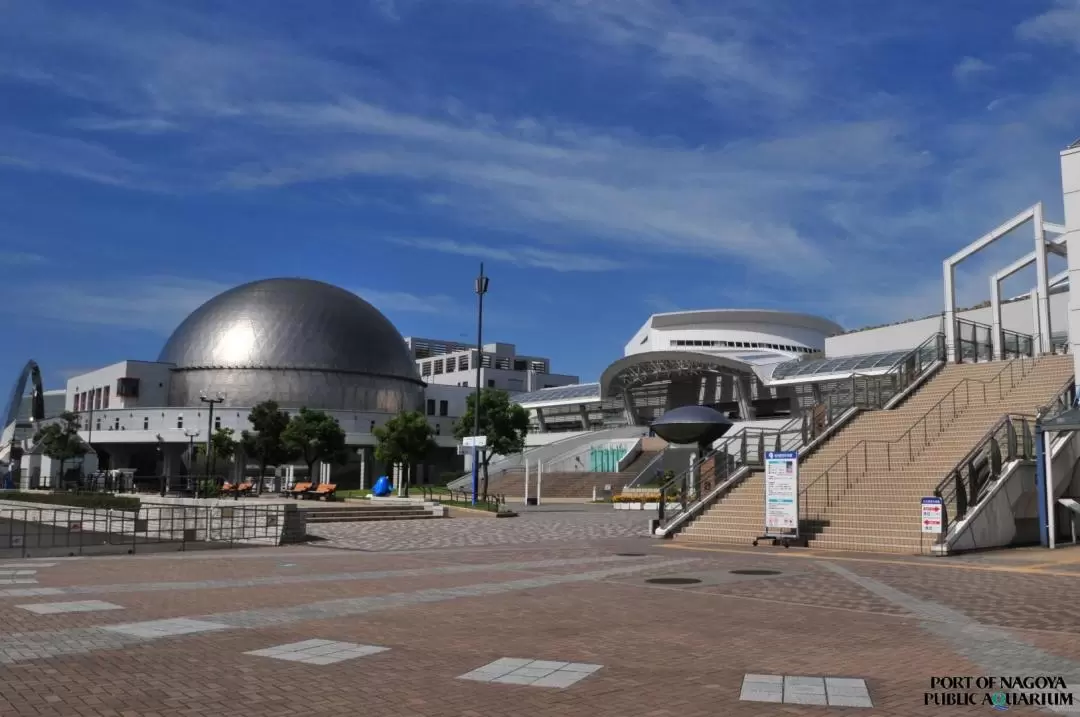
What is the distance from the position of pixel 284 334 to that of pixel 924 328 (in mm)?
58179

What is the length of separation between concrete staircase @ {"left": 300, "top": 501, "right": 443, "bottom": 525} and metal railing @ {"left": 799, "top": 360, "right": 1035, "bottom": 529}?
605 inches

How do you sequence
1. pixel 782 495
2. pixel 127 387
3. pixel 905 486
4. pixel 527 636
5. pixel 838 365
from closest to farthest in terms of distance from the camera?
1. pixel 527 636
2. pixel 782 495
3. pixel 905 486
4. pixel 838 365
5. pixel 127 387

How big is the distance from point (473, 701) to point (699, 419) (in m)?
22.7

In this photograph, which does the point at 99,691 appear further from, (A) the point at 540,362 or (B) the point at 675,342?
(A) the point at 540,362

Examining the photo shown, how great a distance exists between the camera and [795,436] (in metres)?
28.5

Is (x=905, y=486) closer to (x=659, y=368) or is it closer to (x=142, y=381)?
(x=659, y=368)

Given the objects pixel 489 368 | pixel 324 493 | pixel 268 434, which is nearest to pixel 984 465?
pixel 324 493

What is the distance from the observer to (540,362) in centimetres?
16425

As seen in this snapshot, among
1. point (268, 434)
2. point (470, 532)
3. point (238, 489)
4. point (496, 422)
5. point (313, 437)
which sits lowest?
point (470, 532)

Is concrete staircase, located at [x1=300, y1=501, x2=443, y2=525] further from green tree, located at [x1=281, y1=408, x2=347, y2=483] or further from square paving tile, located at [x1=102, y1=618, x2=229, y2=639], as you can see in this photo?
green tree, located at [x1=281, y1=408, x2=347, y2=483]

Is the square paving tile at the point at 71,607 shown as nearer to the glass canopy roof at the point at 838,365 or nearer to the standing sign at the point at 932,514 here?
the standing sign at the point at 932,514

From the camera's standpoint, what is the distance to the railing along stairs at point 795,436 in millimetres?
24859

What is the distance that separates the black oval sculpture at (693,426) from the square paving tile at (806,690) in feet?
69.7

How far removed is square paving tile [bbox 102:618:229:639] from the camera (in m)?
9.21
